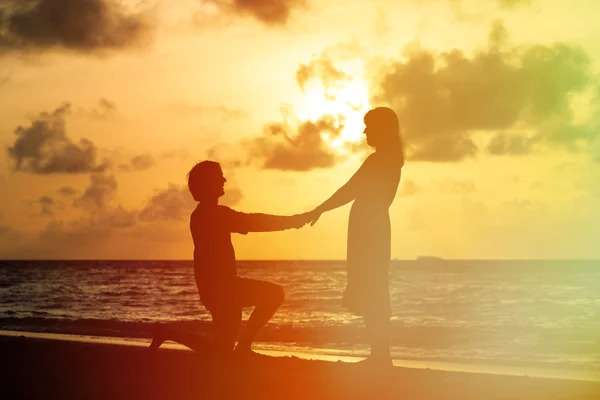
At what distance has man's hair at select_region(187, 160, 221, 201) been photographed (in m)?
6.89

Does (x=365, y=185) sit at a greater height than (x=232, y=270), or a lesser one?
greater

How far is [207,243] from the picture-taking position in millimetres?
6980

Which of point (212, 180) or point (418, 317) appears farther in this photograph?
point (418, 317)

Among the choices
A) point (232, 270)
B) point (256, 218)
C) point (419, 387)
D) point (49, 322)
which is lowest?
point (49, 322)

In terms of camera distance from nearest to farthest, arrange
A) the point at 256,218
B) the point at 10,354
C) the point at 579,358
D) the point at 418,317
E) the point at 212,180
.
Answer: the point at 212,180 < the point at 256,218 < the point at 10,354 < the point at 579,358 < the point at 418,317

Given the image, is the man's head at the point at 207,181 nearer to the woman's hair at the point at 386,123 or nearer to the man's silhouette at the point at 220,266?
the man's silhouette at the point at 220,266

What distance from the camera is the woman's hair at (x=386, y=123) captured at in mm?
7230

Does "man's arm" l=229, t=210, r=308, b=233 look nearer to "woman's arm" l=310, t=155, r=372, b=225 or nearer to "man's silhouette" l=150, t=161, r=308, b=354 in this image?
"man's silhouette" l=150, t=161, r=308, b=354

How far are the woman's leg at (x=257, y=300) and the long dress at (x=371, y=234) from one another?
82cm

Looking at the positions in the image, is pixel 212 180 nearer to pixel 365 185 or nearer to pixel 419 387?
pixel 365 185

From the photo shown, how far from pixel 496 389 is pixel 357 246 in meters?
1.98

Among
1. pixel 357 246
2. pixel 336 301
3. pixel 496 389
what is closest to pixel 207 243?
pixel 357 246

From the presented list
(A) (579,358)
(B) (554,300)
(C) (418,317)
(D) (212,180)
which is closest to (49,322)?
(C) (418,317)

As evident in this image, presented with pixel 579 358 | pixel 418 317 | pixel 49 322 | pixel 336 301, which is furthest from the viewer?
pixel 336 301
